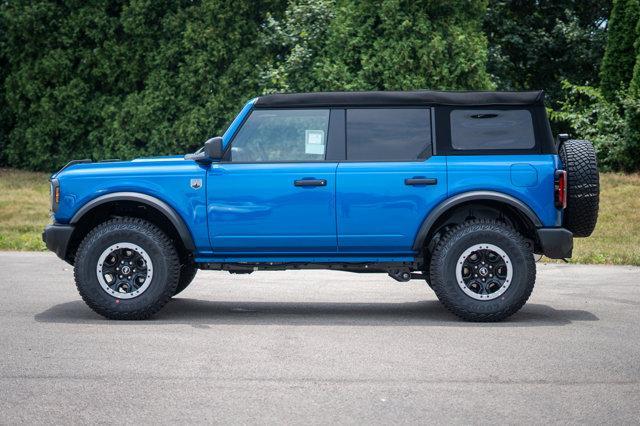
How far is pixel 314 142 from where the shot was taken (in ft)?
30.4

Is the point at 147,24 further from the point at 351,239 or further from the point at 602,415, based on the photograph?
the point at 602,415

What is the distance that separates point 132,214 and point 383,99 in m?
2.48

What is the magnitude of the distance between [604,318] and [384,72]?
45.9 feet

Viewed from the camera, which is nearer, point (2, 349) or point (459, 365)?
point (459, 365)

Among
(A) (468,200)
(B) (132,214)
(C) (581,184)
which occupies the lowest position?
(B) (132,214)

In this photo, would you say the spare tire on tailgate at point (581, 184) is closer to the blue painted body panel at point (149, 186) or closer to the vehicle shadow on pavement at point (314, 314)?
the vehicle shadow on pavement at point (314, 314)

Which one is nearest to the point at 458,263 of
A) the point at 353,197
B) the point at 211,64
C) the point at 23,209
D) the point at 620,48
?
the point at 353,197

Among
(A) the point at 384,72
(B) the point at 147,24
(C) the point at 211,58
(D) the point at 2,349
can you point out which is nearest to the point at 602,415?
(D) the point at 2,349

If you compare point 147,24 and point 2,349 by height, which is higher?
point 147,24

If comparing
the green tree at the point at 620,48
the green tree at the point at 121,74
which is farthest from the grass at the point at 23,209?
the green tree at the point at 620,48

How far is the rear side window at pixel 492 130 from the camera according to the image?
9211 mm

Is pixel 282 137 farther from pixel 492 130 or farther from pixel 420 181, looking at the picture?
pixel 492 130

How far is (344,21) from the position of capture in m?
23.3

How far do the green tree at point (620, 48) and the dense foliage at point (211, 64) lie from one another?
27mm
